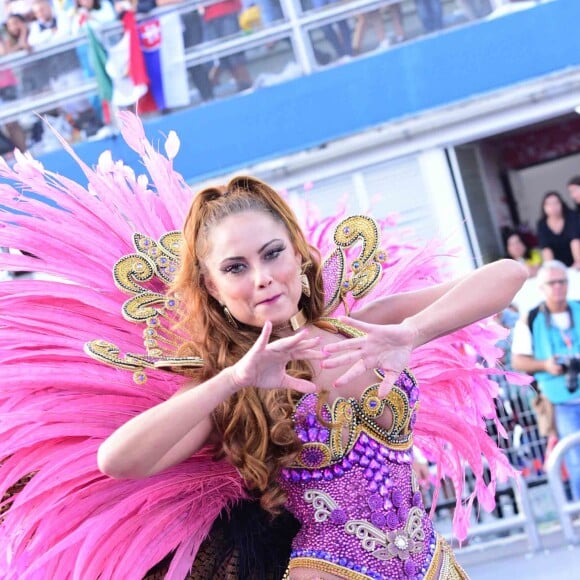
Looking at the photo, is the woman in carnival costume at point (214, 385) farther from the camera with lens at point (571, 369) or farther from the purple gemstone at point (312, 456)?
the camera with lens at point (571, 369)

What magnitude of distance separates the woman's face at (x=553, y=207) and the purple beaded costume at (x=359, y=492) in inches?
267

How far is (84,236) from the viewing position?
311cm

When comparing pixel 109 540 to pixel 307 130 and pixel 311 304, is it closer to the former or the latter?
pixel 311 304

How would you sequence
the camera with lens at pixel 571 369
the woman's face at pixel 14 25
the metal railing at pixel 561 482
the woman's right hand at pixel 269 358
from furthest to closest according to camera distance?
the woman's face at pixel 14 25 < the camera with lens at pixel 571 369 < the metal railing at pixel 561 482 < the woman's right hand at pixel 269 358

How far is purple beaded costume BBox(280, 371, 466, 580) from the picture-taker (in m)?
2.63

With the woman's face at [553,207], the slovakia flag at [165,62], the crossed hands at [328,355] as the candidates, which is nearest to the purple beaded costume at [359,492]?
the crossed hands at [328,355]

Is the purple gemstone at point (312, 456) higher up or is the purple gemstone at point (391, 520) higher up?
the purple gemstone at point (312, 456)

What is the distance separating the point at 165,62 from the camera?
10680 millimetres

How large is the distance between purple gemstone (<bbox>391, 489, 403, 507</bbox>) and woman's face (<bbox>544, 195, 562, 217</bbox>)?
6.82 meters

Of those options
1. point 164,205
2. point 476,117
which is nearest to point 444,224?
point 476,117

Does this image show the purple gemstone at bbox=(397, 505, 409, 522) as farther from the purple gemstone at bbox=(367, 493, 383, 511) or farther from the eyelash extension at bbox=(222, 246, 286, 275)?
the eyelash extension at bbox=(222, 246, 286, 275)

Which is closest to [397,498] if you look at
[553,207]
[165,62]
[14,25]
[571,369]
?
[571,369]

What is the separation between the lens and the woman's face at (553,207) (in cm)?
917

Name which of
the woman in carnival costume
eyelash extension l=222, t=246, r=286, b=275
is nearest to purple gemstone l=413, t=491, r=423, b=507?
the woman in carnival costume
